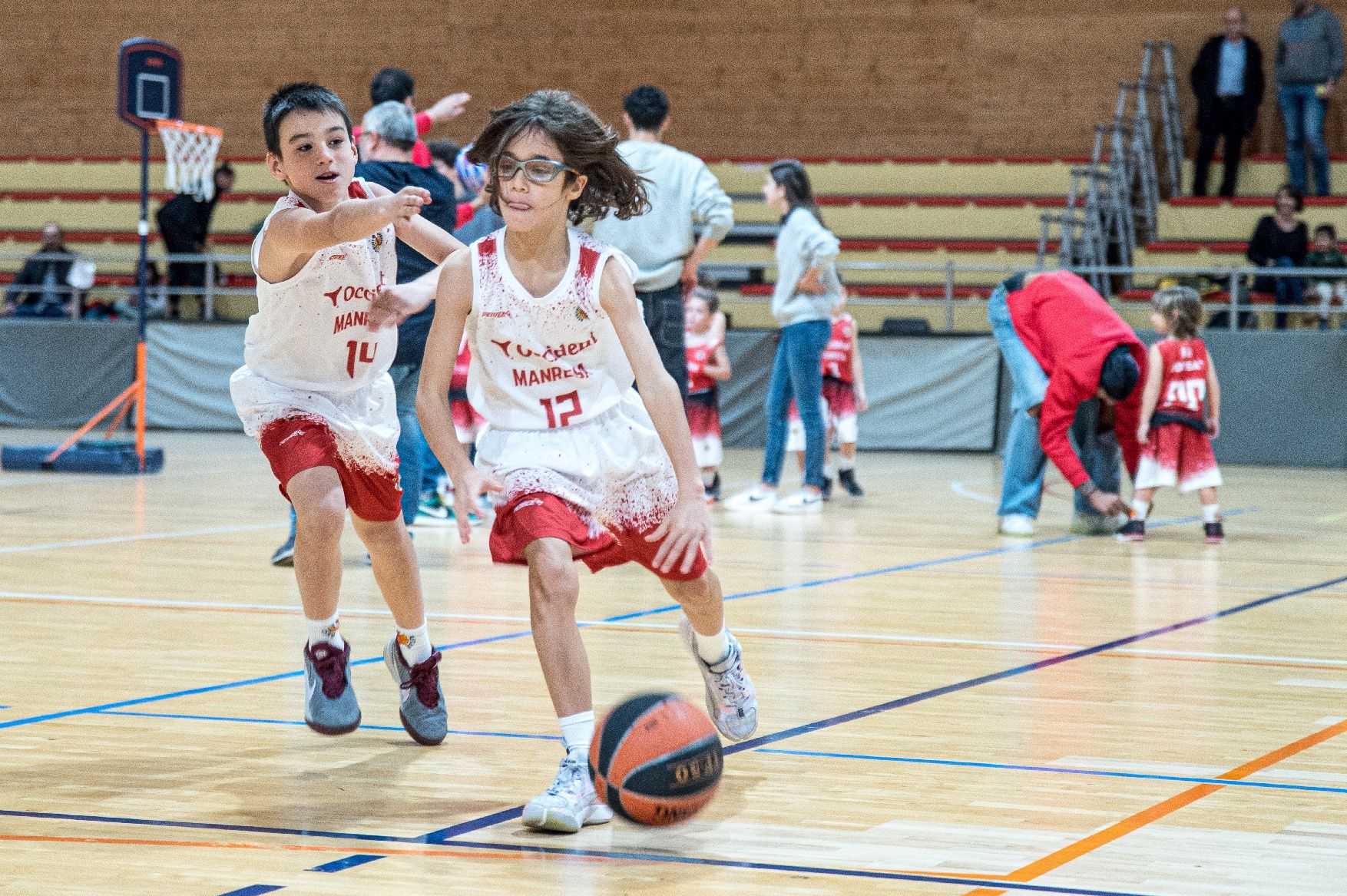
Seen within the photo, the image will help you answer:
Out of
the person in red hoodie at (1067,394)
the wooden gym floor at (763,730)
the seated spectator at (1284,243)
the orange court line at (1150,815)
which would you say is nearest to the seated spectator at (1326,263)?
the seated spectator at (1284,243)

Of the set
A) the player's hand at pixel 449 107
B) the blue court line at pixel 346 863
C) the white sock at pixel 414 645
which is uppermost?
the player's hand at pixel 449 107

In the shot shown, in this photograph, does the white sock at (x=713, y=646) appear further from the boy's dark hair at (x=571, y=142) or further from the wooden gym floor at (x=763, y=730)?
the boy's dark hair at (x=571, y=142)

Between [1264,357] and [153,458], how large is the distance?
8092 millimetres

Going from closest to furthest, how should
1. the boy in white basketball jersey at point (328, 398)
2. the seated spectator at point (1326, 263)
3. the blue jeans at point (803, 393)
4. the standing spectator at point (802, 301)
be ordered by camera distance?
the boy in white basketball jersey at point (328, 398), the standing spectator at point (802, 301), the blue jeans at point (803, 393), the seated spectator at point (1326, 263)

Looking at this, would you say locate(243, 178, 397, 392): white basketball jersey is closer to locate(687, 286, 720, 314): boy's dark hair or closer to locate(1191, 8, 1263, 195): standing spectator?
locate(687, 286, 720, 314): boy's dark hair

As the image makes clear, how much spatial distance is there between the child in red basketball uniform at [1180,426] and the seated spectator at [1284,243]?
652cm

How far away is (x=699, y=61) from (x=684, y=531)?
54.0 ft

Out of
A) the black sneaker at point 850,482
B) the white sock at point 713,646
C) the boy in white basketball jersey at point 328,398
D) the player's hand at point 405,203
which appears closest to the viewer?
the player's hand at point 405,203

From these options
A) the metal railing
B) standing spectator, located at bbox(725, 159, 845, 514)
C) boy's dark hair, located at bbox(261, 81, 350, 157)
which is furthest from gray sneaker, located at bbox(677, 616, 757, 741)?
the metal railing

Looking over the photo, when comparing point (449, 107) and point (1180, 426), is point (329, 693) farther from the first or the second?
point (1180, 426)

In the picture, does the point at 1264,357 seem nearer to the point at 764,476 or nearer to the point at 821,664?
the point at 764,476

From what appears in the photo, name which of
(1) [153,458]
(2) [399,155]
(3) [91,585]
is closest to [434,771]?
(3) [91,585]

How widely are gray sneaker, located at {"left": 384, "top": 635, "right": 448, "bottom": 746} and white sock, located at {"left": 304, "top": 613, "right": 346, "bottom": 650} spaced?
0.12m

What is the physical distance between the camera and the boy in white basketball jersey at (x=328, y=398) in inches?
153
